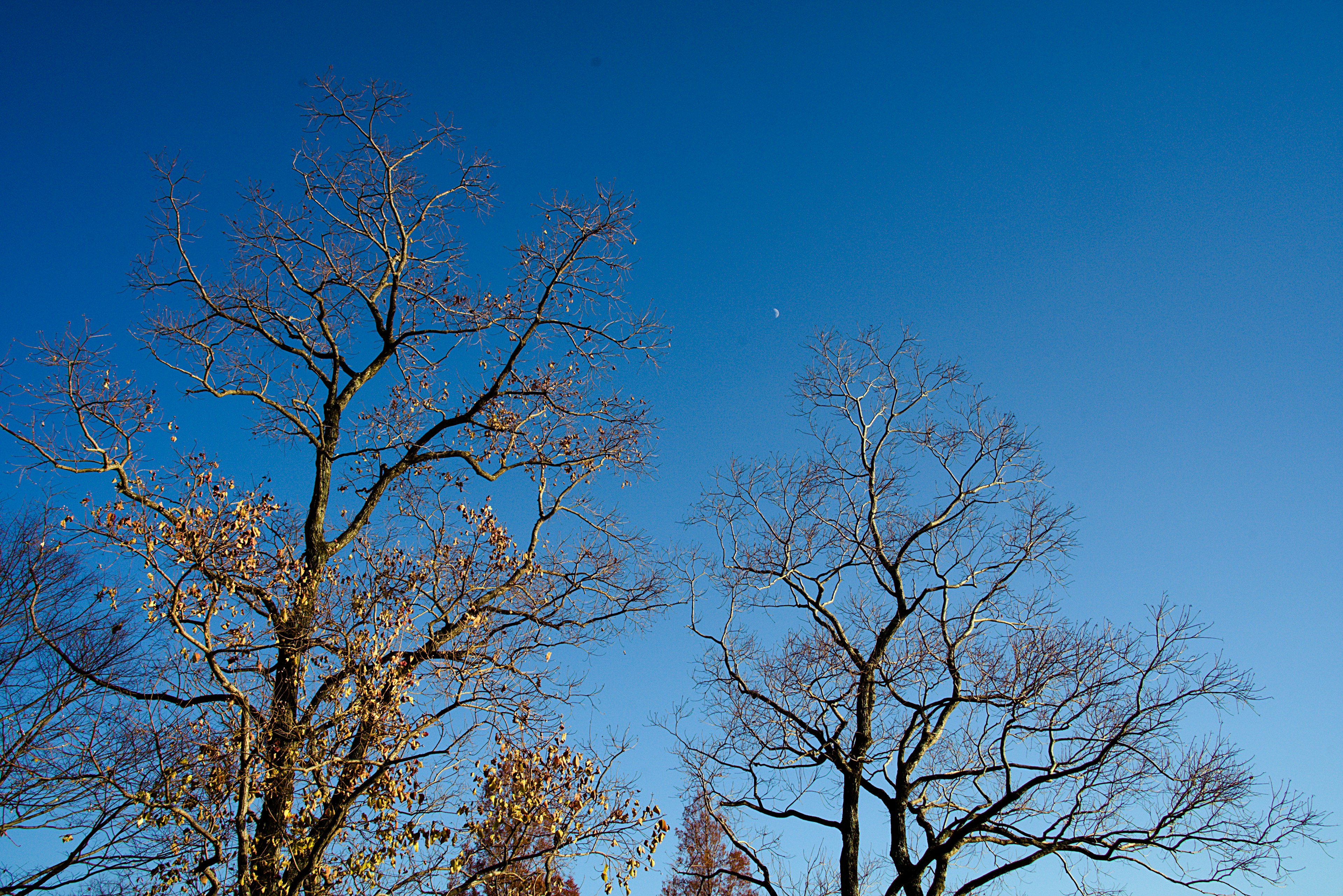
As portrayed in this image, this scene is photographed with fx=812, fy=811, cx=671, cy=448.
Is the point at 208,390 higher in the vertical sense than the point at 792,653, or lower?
higher

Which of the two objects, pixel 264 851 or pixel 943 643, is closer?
pixel 264 851

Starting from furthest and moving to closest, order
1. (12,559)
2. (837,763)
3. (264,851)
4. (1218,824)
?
(837,763) → (12,559) → (1218,824) → (264,851)

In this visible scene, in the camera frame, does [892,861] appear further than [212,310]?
Yes

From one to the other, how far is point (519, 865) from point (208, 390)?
7.21 meters

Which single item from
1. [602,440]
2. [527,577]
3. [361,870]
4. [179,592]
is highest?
[602,440]

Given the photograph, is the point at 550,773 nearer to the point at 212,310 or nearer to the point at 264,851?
the point at 264,851

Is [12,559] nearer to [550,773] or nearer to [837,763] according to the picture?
[550,773]

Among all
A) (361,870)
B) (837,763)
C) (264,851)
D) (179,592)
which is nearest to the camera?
(179,592)

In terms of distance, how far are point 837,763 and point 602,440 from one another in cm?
688

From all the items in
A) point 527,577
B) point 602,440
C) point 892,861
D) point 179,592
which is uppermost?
point 602,440

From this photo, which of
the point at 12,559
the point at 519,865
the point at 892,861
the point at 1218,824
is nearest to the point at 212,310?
the point at 12,559

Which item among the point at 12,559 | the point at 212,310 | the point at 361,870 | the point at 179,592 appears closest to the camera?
the point at 179,592

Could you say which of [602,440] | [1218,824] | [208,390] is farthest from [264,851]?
[1218,824]

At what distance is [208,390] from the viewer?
10.3 meters
